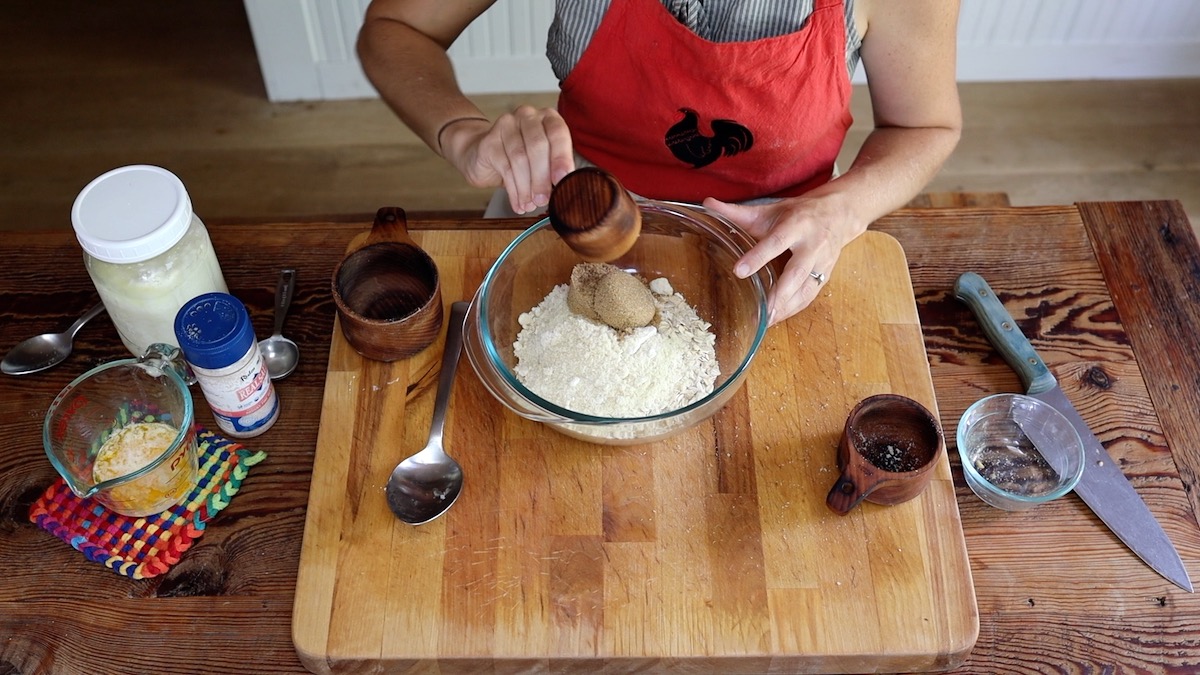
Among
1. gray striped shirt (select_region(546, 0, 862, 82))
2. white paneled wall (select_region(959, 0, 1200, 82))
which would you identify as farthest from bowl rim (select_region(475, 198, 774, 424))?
white paneled wall (select_region(959, 0, 1200, 82))

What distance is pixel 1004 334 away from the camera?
1.16 metres

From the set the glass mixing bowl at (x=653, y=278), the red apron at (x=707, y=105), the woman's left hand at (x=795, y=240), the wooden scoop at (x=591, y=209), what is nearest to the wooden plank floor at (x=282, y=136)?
the red apron at (x=707, y=105)

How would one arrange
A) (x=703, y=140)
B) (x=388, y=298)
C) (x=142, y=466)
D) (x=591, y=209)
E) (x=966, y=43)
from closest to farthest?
(x=591, y=209), (x=142, y=466), (x=388, y=298), (x=703, y=140), (x=966, y=43)

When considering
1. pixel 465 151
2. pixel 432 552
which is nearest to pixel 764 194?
pixel 465 151

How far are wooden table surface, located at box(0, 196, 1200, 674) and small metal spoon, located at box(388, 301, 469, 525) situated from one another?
121 millimetres

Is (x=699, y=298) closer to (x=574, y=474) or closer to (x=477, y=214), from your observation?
(x=574, y=474)

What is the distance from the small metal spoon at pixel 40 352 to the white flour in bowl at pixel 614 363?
21.6 inches

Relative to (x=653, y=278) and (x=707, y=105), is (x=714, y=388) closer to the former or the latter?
(x=653, y=278)

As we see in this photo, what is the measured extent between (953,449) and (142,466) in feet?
2.94

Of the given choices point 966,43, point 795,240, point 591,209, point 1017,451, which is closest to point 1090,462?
point 1017,451

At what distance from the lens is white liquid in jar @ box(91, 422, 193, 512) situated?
3.25 feet

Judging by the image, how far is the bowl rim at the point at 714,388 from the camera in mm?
955

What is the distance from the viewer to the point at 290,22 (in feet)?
7.84

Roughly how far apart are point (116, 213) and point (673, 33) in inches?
26.4
